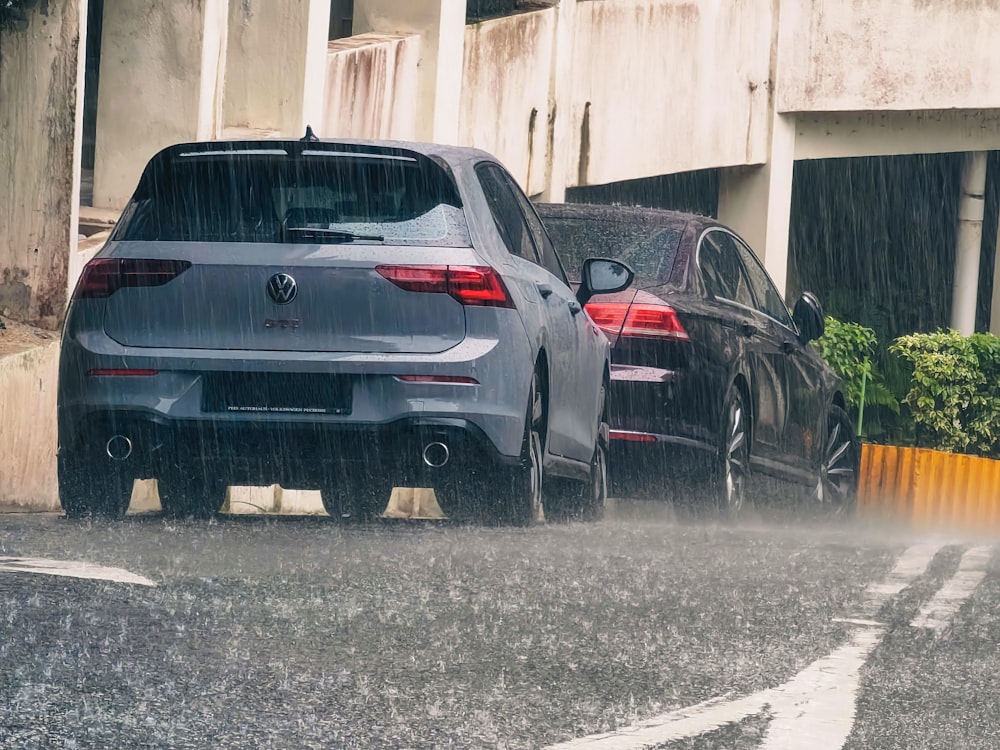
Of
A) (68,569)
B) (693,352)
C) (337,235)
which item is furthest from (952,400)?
(68,569)

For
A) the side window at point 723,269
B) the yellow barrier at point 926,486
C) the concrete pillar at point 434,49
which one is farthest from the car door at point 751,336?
the yellow barrier at point 926,486

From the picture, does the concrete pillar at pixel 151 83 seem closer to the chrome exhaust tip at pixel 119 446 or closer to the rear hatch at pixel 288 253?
the rear hatch at pixel 288 253

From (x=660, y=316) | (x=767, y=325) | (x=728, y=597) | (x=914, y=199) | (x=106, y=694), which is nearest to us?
(x=106, y=694)

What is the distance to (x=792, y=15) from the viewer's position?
25344 mm

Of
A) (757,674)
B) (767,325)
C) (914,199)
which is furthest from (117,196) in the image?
(914,199)

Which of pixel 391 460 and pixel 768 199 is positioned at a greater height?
pixel 768 199

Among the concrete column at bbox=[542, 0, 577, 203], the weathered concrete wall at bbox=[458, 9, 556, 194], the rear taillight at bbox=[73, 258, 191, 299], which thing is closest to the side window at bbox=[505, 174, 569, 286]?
the rear taillight at bbox=[73, 258, 191, 299]

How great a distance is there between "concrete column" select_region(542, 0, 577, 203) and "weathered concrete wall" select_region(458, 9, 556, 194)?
73 mm

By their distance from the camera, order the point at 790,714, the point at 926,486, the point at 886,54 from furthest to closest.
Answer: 1. the point at 886,54
2. the point at 926,486
3. the point at 790,714

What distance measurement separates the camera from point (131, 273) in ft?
25.5

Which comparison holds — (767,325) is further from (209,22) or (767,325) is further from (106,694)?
(106,694)

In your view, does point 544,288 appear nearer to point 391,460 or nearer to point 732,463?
point 391,460

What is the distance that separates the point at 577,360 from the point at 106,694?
4318 mm

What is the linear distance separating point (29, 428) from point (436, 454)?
11.3ft
